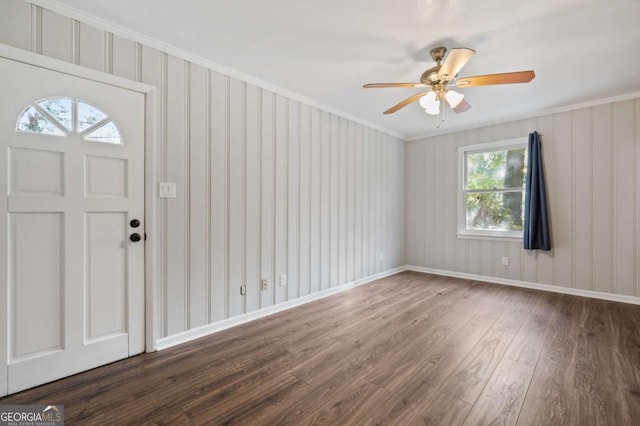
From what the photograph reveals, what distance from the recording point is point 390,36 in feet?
7.21

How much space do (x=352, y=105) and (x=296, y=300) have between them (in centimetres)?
258

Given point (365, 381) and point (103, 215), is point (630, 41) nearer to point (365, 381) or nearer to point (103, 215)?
point (365, 381)

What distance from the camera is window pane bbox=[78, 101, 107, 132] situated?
76.3 inches

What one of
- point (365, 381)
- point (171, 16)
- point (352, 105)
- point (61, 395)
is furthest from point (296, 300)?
point (171, 16)

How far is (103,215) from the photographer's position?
2.04 metres

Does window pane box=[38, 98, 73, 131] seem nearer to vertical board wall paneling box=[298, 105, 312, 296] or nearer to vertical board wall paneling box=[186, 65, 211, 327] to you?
vertical board wall paneling box=[186, 65, 211, 327]

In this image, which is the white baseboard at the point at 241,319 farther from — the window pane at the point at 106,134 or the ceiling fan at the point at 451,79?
the ceiling fan at the point at 451,79

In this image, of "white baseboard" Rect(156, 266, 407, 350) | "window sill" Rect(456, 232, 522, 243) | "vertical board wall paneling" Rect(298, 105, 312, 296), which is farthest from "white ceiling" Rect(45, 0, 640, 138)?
"white baseboard" Rect(156, 266, 407, 350)

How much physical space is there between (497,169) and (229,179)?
4.02m

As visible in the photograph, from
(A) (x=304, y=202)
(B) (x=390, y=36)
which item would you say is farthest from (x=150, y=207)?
(B) (x=390, y=36)

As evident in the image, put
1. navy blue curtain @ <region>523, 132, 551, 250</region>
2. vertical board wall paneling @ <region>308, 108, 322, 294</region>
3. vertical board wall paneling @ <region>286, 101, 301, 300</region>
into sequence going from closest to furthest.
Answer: vertical board wall paneling @ <region>286, 101, 301, 300</region> → vertical board wall paneling @ <region>308, 108, 322, 294</region> → navy blue curtain @ <region>523, 132, 551, 250</region>

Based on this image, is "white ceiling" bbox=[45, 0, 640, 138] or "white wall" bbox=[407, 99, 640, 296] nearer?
"white ceiling" bbox=[45, 0, 640, 138]

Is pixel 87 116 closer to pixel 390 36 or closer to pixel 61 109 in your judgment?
pixel 61 109

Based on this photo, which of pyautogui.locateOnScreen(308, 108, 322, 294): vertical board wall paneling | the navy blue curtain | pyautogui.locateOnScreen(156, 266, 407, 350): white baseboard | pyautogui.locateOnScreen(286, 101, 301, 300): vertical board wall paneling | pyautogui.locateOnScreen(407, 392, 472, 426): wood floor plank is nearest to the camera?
pyautogui.locateOnScreen(407, 392, 472, 426): wood floor plank
